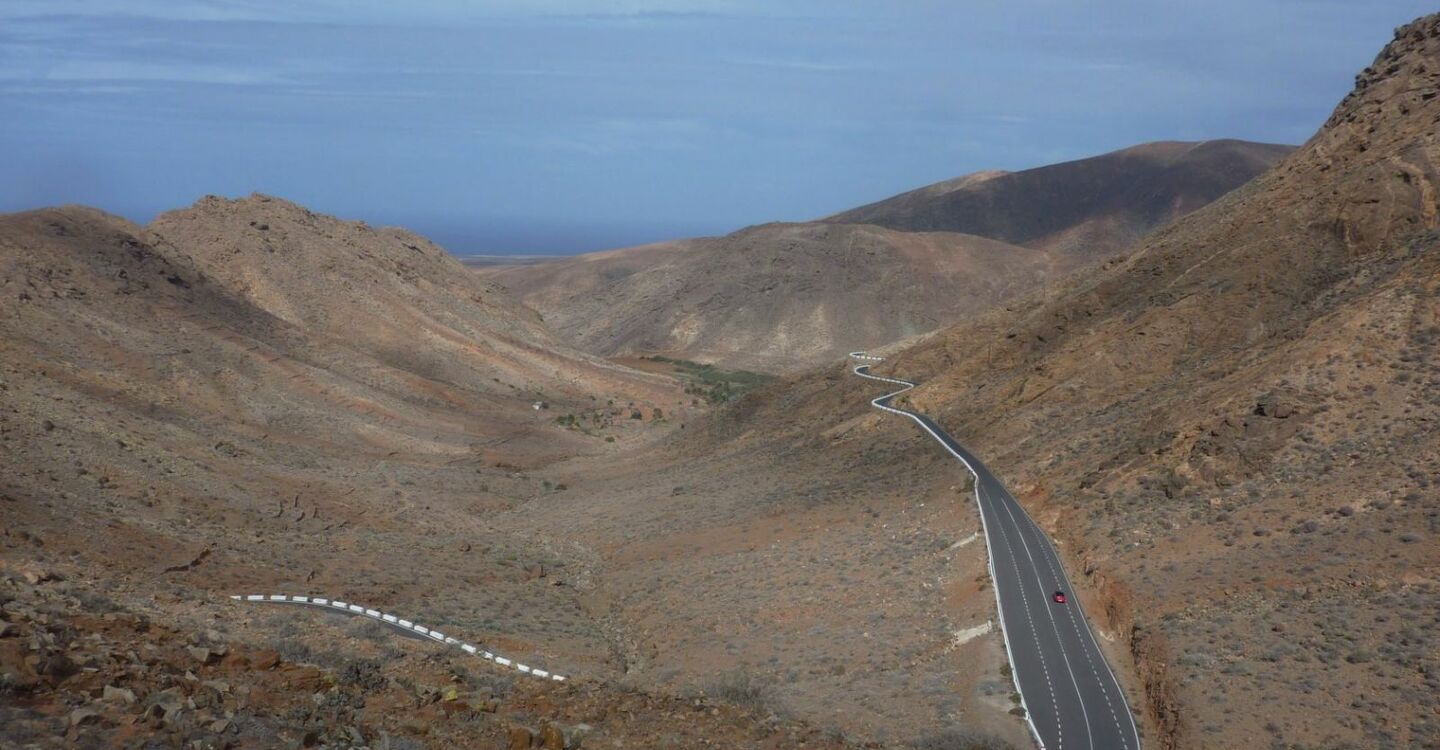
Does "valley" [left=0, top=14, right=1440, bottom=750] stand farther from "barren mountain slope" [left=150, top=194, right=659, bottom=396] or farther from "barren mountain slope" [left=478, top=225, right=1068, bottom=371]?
"barren mountain slope" [left=478, top=225, right=1068, bottom=371]

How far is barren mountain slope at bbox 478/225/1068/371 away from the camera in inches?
3976

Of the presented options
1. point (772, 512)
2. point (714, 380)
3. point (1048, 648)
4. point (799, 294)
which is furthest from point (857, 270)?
point (1048, 648)

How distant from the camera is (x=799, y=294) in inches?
4190

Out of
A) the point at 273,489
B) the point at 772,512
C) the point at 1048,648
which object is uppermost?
the point at 273,489

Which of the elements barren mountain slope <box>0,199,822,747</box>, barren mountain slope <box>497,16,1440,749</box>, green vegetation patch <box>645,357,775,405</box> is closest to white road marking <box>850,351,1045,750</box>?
barren mountain slope <box>497,16,1440,749</box>

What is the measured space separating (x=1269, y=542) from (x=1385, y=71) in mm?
27139

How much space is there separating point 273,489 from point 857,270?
83.2m

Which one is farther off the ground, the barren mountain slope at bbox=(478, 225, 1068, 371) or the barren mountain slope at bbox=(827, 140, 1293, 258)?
the barren mountain slope at bbox=(827, 140, 1293, 258)

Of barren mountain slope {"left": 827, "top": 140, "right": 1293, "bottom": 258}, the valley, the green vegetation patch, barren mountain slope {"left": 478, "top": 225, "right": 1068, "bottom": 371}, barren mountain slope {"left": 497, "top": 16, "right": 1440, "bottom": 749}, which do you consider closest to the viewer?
the valley

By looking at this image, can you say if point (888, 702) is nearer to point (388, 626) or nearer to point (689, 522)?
point (388, 626)

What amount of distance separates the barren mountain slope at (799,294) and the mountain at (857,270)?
0.18m

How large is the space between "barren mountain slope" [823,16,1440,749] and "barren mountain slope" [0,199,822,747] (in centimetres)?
896

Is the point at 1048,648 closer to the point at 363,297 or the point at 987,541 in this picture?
the point at 987,541

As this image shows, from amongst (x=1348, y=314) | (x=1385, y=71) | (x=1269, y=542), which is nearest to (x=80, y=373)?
(x=1269, y=542)
